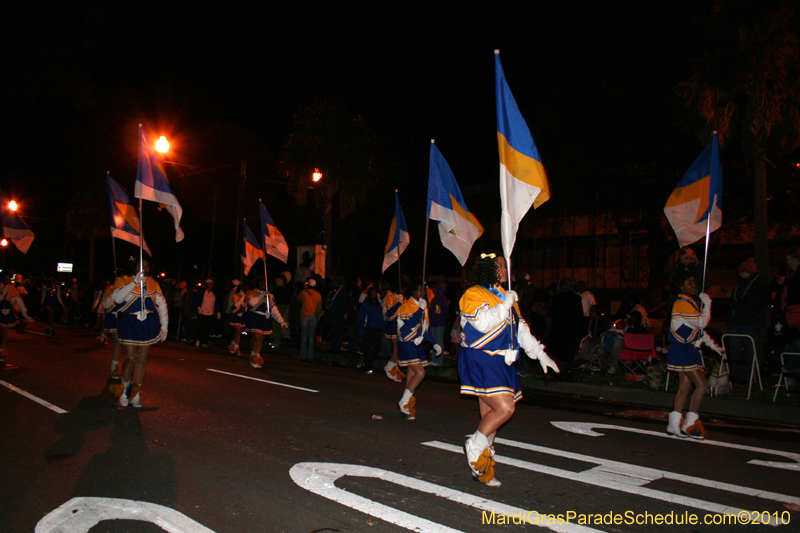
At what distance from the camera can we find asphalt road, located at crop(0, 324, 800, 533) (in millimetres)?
4430

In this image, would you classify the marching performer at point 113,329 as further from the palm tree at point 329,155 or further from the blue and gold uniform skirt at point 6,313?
the palm tree at point 329,155

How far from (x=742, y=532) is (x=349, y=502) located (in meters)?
2.78

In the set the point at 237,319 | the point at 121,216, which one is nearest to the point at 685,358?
the point at 121,216

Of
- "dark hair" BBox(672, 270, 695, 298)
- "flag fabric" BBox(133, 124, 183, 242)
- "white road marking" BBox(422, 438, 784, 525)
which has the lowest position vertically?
"white road marking" BBox(422, 438, 784, 525)

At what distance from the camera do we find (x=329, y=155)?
2325 centimetres

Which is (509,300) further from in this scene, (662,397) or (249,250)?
(249,250)

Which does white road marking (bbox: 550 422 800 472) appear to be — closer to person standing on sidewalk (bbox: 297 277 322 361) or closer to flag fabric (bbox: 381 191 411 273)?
flag fabric (bbox: 381 191 411 273)

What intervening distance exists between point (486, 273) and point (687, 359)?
132 inches

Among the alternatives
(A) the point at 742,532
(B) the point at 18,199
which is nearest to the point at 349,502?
(A) the point at 742,532

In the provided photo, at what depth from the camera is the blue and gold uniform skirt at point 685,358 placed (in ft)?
23.8

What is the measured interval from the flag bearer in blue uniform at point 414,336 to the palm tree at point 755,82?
348 inches

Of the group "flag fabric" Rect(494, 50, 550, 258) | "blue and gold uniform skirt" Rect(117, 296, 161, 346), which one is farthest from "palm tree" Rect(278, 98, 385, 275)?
"flag fabric" Rect(494, 50, 550, 258)

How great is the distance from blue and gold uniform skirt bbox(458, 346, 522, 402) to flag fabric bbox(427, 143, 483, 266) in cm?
361

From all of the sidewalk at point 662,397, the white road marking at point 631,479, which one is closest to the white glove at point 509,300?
the white road marking at point 631,479
